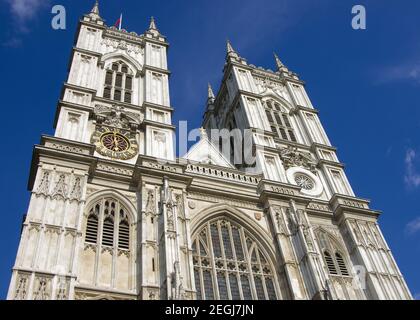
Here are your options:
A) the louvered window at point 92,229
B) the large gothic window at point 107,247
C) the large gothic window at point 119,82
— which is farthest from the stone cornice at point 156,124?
the louvered window at point 92,229

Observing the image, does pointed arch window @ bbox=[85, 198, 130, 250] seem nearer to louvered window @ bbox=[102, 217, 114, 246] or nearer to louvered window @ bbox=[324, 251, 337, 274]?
louvered window @ bbox=[102, 217, 114, 246]

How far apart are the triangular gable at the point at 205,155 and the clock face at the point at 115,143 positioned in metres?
3.86

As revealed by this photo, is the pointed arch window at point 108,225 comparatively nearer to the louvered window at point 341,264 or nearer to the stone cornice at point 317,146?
the louvered window at point 341,264

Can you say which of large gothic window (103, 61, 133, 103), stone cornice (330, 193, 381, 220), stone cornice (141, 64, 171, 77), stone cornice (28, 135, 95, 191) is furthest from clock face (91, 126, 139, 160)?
stone cornice (330, 193, 381, 220)

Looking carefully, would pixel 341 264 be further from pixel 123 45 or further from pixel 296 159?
pixel 123 45

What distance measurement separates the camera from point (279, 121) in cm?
3434

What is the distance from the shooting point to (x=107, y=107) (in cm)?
2758

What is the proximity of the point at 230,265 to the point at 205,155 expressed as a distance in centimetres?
862

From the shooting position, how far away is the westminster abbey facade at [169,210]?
62.1 feet

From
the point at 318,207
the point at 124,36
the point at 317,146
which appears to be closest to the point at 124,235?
the point at 318,207

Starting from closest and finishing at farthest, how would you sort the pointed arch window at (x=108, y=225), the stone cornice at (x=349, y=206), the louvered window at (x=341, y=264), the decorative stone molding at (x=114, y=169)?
1. the pointed arch window at (x=108, y=225)
2. the decorative stone molding at (x=114, y=169)
3. the louvered window at (x=341, y=264)
4. the stone cornice at (x=349, y=206)

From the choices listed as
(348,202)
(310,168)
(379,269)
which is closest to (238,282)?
(379,269)

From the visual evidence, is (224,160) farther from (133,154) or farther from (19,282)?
(19,282)
